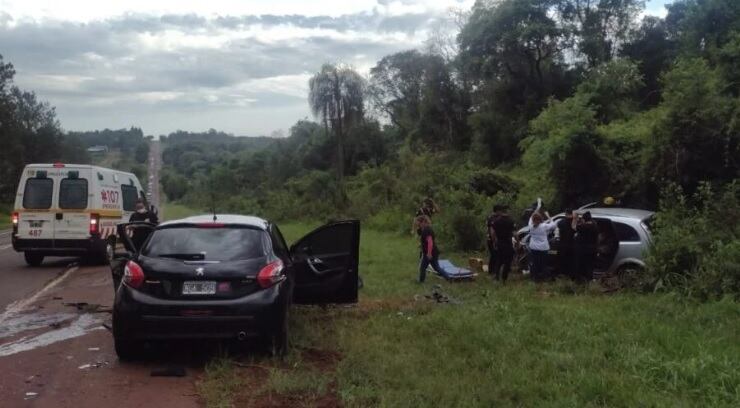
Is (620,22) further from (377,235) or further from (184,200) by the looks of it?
(184,200)

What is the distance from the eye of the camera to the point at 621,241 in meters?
12.0

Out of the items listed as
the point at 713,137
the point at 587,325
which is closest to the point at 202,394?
the point at 587,325

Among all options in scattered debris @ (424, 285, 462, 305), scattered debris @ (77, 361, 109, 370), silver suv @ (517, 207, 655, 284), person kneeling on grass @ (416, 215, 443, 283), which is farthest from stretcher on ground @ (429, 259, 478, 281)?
scattered debris @ (77, 361, 109, 370)

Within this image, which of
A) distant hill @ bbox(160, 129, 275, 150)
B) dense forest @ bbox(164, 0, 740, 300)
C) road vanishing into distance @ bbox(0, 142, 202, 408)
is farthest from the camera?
distant hill @ bbox(160, 129, 275, 150)

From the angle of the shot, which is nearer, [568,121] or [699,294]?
[699,294]

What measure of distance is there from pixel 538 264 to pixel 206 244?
7.12 metres

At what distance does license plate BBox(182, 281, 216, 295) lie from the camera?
696 centimetres

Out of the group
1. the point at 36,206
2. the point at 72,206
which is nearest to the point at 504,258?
the point at 72,206

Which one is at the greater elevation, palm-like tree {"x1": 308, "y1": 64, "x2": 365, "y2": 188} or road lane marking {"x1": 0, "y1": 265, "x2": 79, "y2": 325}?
palm-like tree {"x1": 308, "y1": 64, "x2": 365, "y2": 188}

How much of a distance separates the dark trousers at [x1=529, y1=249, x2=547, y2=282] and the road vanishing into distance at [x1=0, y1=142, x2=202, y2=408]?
687 cm

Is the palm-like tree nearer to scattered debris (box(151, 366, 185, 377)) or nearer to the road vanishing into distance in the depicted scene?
the road vanishing into distance

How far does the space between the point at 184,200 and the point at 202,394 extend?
89485 millimetres

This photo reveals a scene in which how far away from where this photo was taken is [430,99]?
4766 cm

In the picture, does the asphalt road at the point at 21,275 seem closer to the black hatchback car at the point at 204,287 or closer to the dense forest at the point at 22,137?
the black hatchback car at the point at 204,287
